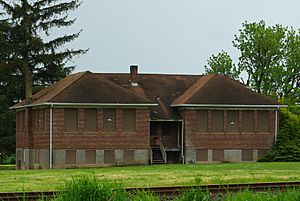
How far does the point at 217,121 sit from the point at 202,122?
3.85 ft

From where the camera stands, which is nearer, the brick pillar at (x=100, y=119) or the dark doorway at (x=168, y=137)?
the brick pillar at (x=100, y=119)

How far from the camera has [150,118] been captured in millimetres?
61812

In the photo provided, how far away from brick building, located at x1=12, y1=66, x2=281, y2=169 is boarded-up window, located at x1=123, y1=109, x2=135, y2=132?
0.24 feet

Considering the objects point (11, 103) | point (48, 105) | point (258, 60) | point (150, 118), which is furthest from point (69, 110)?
point (258, 60)

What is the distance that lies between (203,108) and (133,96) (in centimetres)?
558

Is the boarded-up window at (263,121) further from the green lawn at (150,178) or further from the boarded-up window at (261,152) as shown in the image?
the green lawn at (150,178)

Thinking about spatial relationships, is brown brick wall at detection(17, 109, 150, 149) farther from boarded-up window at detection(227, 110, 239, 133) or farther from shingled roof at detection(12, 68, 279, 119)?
boarded-up window at detection(227, 110, 239, 133)

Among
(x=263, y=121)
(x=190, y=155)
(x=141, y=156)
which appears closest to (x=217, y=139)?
(x=190, y=155)

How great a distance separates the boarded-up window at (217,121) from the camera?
61938mm

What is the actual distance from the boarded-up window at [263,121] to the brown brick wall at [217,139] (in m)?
0.35

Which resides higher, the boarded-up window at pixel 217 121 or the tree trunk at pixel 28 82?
the tree trunk at pixel 28 82

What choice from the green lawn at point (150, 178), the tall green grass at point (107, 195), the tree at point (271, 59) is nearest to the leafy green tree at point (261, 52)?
the tree at point (271, 59)

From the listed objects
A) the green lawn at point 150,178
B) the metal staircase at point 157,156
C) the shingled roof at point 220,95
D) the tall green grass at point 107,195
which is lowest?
the metal staircase at point 157,156

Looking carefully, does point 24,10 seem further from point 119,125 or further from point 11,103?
point 119,125
